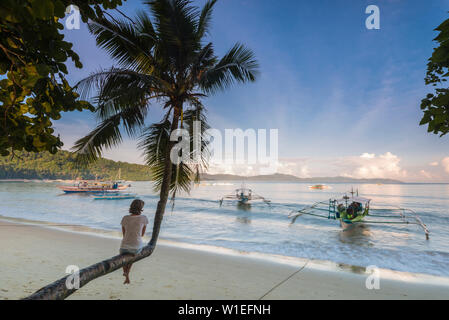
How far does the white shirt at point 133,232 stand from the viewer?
3.86m

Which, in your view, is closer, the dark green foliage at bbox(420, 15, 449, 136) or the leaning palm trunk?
the dark green foliage at bbox(420, 15, 449, 136)

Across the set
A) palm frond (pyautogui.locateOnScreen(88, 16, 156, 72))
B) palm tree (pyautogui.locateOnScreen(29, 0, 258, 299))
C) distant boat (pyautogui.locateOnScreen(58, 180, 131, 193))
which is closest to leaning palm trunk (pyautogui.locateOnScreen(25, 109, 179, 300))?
palm tree (pyautogui.locateOnScreen(29, 0, 258, 299))

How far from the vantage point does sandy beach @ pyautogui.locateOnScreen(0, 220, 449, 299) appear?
483 centimetres

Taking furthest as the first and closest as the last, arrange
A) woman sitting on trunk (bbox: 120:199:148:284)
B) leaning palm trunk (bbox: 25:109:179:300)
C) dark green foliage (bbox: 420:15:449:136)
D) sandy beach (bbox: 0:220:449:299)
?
sandy beach (bbox: 0:220:449:299), woman sitting on trunk (bbox: 120:199:148:284), leaning palm trunk (bbox: 25:109:179:300), dark green foliage (bbox: 420:15:449:136)

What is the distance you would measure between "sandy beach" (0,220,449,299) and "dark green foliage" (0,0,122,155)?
3833 millimetres

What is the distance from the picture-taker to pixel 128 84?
525cm

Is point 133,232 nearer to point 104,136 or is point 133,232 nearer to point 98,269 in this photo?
point 98,269

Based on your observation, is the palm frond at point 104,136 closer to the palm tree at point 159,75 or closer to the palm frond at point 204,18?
the palm tree at point 159,75

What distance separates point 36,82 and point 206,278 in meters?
5.57

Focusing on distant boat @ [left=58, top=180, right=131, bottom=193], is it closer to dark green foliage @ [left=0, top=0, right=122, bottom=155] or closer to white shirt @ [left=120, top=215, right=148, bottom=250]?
white shirt @ [left=120, top=215, right=148, bottom=250]

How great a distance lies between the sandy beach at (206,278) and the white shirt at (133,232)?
1.41 metres

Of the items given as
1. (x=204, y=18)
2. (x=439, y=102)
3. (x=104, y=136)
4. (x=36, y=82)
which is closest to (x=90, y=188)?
(x=104, y=136)

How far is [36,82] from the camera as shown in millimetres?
1702

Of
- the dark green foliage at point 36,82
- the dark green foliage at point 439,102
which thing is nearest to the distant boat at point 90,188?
the dark green foliage at point 36,82
